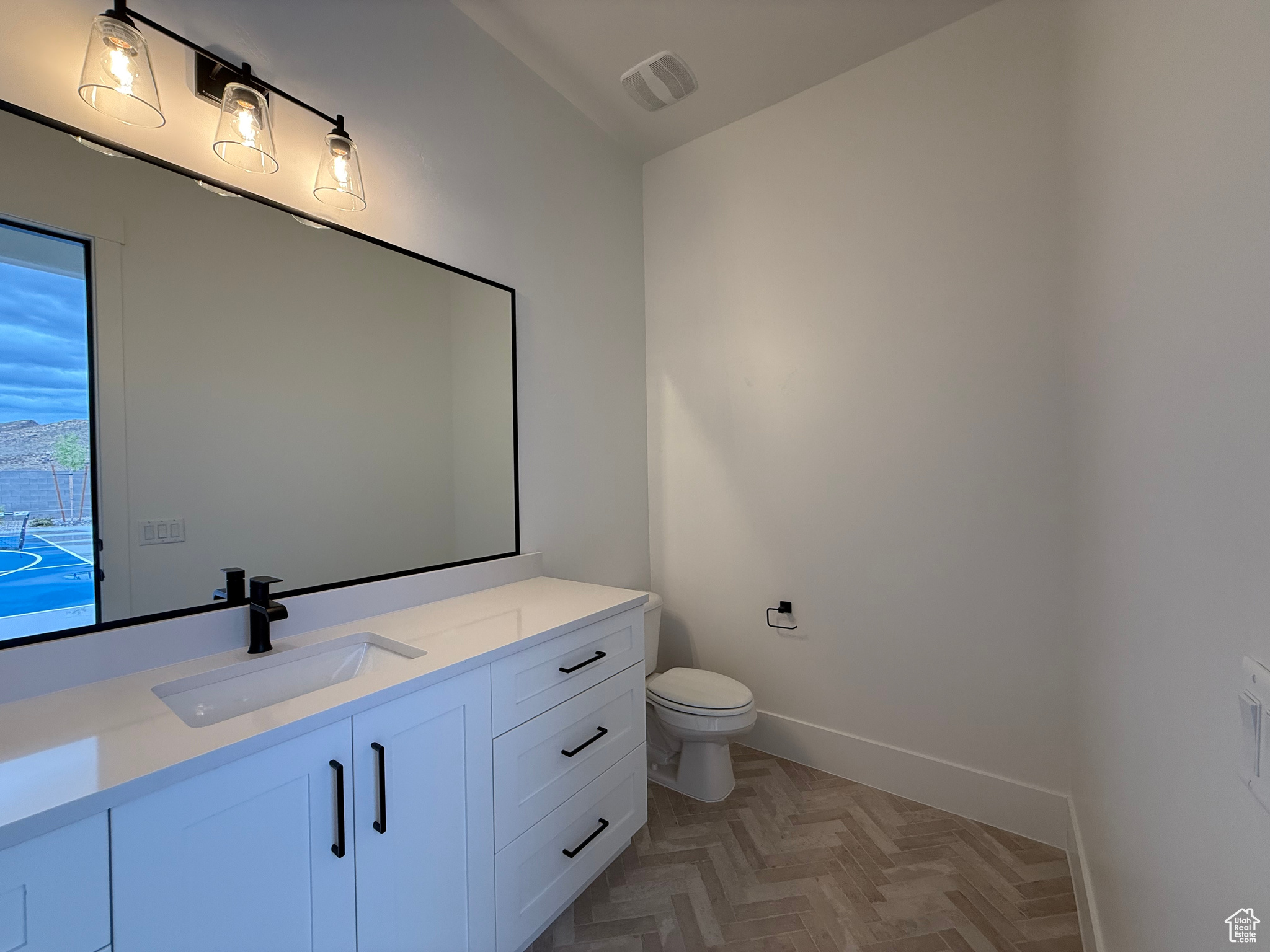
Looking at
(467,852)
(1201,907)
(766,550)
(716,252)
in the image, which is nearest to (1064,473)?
(766,550)

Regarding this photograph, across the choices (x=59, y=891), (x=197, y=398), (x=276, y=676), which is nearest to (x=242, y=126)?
(x=197, y=398)

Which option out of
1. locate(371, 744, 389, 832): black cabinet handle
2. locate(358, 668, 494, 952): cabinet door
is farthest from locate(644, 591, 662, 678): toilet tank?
locate(371, 744, 389, 832): black cabinet handle

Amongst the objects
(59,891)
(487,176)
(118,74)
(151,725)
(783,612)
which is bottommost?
(783,612)

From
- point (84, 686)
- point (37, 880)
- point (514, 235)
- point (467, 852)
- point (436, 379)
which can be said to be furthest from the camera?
point (514, 235)

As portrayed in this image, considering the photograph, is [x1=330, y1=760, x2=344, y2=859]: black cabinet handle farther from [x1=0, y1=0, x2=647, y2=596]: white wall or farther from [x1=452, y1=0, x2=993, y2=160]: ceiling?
[x1=452, y1=0, x2=993, y2=160]: ceiling

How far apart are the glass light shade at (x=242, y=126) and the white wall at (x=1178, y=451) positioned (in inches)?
68.8

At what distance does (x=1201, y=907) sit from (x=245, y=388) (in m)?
1.96

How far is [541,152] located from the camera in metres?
2.25

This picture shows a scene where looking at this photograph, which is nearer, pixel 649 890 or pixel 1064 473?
pixel 649 890

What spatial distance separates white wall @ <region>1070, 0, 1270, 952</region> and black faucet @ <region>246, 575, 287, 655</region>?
1.63 meters

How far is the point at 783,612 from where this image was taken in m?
2.47

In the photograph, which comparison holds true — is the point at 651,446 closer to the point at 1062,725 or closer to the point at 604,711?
the point at 604,711

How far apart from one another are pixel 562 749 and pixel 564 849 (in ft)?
0.90

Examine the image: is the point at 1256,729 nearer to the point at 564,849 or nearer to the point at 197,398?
the point at 564,849
